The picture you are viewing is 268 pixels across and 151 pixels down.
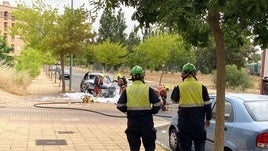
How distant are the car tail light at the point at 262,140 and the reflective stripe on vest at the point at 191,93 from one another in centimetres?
99

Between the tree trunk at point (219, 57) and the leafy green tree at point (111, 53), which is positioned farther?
the leafy green tree at point (111, 53)

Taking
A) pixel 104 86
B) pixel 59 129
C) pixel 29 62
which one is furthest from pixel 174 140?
pixel 29 62

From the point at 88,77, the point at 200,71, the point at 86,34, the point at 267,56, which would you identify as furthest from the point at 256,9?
the point at 200,71

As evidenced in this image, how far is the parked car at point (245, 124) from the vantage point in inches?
248

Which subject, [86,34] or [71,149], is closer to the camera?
[71,149]

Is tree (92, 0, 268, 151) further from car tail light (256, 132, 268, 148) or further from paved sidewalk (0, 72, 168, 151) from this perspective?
paved sidewalk (0, 72, 168, 151)

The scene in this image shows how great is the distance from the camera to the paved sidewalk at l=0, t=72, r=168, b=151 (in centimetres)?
954

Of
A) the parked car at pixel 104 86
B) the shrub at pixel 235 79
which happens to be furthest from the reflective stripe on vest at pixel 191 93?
the shrub at pixel 235 79

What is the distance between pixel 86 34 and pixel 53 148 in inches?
764

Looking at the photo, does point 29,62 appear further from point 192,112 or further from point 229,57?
point 192,112

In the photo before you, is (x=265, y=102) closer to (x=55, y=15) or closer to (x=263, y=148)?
(x=263, y=148)

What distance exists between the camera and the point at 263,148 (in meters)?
6.20

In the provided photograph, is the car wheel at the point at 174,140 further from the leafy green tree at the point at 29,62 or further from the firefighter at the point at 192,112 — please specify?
the leafy green tree at the point at 29,62

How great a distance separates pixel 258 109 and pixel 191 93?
117 centimetres
